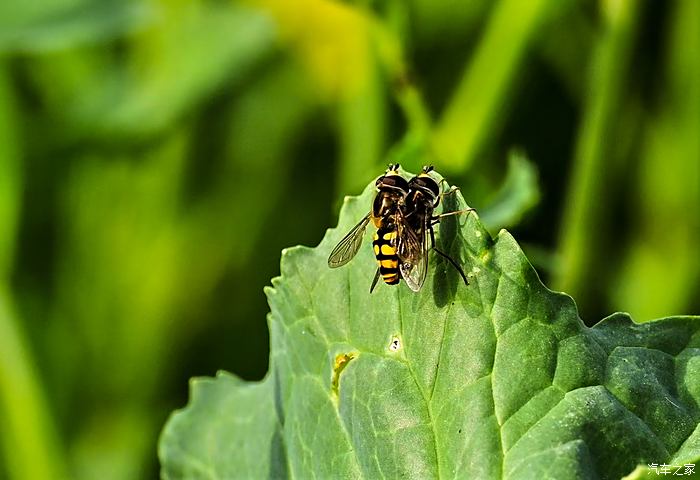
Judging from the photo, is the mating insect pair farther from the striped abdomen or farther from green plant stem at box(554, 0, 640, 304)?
green plant stem at box(554, 0, 640, 304)

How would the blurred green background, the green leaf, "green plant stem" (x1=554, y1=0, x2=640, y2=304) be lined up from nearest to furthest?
the green leaf, "green plant stem" (x1=554, y1=0, x2=640, y2=304), the blurred green background

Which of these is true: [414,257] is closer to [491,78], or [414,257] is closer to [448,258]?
[448,258]

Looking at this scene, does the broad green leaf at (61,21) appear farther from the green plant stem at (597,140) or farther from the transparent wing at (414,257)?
the transparent wing at (414,257)

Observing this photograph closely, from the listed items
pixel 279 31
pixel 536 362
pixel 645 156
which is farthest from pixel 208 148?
pixel 536 362

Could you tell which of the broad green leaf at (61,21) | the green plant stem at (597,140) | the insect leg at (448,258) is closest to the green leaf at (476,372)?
the insect leg at (448,258)

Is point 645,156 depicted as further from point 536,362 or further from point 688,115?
point 536,362

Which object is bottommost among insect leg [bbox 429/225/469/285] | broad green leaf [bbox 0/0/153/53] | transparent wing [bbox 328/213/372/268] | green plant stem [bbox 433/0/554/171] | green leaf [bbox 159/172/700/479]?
green leaf [bbox 159/172/700/479]

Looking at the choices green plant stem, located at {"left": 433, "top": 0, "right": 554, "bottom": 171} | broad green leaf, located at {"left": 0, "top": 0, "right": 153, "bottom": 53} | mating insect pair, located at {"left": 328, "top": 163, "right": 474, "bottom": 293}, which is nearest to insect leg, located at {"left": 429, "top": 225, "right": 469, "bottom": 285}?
mating insect pair, located at {"left": 328, "top": 163, "right": 474, "bottom": 293}
